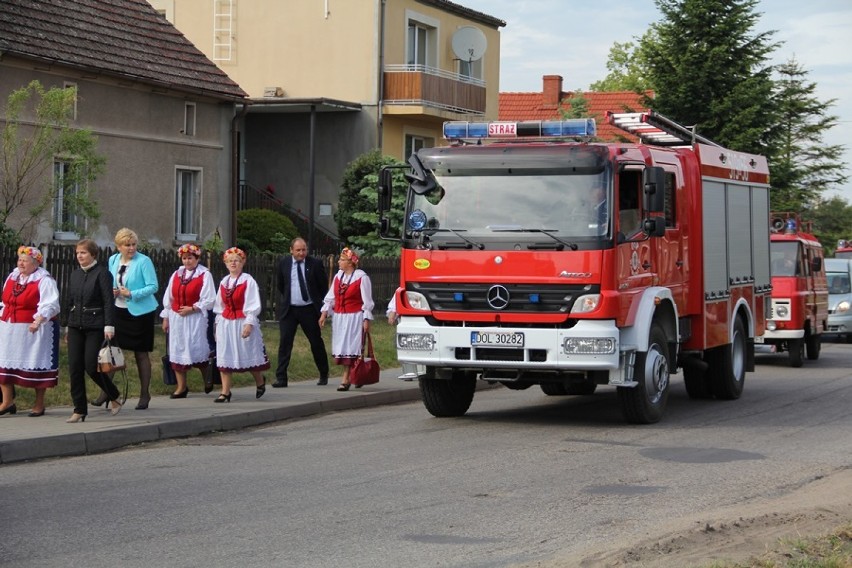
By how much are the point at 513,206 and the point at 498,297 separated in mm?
902

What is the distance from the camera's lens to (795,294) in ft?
76.1

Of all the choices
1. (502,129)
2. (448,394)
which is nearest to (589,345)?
(448,394)

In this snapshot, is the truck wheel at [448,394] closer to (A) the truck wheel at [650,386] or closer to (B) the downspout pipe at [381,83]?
(A) the truck wheel at [650,386]

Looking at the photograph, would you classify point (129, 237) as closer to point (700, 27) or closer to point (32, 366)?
point (32, 366)

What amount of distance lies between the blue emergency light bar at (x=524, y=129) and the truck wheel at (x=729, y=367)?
157 inches

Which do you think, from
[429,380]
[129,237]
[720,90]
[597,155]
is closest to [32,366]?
[129,237]

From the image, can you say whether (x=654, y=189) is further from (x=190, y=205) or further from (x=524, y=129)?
(x=190, y=205)

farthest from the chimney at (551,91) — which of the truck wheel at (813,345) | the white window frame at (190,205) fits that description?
the truck wheel at (813,345)

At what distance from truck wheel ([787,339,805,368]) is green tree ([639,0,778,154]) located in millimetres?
18811

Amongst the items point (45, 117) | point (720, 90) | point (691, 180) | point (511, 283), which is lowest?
point (511, 283)

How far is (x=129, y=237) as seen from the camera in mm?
14266

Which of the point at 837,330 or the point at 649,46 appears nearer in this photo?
the point at 837,330

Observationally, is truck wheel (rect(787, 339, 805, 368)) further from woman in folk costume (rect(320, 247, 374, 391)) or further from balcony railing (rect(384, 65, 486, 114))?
balcony railing (rect(384, 65, 486, 114))

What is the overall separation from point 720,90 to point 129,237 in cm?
3107
